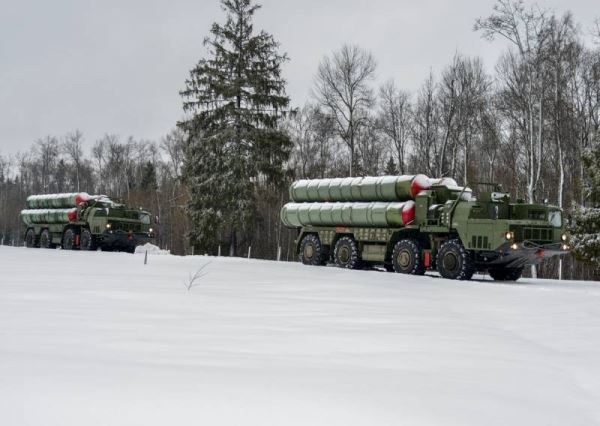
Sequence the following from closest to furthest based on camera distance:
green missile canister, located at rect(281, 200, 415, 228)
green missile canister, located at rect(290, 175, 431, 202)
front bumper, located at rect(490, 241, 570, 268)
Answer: front bumper, located at rect(490, 241, 570, 268)
green missile canister, located at rect(281, 200, 415, 228)
green missile canister, located at rect(290, 175, 431, 202)

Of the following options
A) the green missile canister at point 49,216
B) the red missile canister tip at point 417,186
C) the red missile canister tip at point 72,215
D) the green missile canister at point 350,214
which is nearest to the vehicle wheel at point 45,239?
the green missile canister at point 49,216

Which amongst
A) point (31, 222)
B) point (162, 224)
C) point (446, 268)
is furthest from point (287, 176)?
point (162, 224)

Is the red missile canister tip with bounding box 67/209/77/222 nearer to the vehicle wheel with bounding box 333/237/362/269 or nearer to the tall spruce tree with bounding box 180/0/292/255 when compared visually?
the tall spruce tree with bounding box 180/0/292/255

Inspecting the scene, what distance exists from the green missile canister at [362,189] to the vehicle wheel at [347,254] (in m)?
1.45

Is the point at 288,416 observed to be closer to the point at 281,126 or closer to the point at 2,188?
the point at 281,126

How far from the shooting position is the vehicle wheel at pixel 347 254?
22.2m

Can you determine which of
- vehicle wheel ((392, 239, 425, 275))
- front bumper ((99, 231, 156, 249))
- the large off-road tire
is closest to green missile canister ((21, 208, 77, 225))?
front bumper ((99, 231, 156, 249))

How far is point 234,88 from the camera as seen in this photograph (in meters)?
37.2

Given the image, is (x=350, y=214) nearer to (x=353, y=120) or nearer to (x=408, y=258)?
(x=408, y=258)

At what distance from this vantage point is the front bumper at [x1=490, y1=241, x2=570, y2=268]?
17.4 metres

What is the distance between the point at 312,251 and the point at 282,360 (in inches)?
724

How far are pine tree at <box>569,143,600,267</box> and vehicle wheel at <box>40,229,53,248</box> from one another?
25745 millimetres

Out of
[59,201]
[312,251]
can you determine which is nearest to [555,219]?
[312,251]

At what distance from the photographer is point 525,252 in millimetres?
17531
